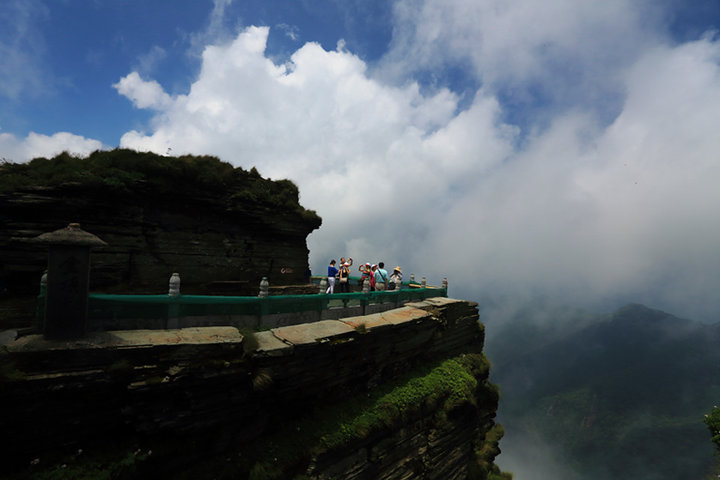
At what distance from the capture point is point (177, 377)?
19.0 ft

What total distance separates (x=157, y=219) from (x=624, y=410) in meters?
193

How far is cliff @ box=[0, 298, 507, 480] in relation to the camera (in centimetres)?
494

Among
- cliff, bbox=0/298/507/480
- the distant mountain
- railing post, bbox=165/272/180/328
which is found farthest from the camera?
the distant mountain

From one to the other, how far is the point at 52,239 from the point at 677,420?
196 m

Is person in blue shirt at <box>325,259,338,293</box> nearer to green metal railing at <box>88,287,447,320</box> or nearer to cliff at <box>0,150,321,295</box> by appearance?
green metal railing at <box>88,287,447,320</box>

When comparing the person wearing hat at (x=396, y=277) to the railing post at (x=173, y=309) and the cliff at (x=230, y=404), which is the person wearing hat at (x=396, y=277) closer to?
the cliff at (x=230, y=404)

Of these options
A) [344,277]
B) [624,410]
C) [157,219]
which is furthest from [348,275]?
[624,410]

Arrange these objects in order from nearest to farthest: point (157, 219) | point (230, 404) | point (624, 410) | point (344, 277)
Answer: point (230, 404)
point (344, 277)
point (157, 219)
point (624, 410)

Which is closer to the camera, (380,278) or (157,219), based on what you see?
(380,278)

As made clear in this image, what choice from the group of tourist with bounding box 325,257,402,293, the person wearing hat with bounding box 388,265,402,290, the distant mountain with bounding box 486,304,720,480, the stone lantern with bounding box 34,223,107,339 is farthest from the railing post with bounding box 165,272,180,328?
the distant mountain with bounding box 486,304,720,480

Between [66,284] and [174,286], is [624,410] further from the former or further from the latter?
[66,284]

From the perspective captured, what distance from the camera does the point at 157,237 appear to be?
16812mm

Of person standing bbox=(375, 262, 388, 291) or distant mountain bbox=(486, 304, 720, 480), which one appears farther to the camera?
distant mountain bbox=(486, 304, 720, 480)

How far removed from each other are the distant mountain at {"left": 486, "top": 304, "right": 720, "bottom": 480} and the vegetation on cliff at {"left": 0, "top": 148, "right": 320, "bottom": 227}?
478 feet
